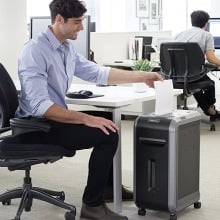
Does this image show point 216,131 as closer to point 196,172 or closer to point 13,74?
point 13,74

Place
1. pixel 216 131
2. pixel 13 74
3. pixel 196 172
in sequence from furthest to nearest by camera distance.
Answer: pixel 216 131
pixel 13 74
pixel 196 172

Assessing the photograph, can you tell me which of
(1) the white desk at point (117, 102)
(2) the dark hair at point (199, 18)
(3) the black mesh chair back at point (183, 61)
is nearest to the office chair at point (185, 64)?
(3) the black mesh chair back at point (183, 61)

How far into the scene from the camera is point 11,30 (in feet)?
16.4

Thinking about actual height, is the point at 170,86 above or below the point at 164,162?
above

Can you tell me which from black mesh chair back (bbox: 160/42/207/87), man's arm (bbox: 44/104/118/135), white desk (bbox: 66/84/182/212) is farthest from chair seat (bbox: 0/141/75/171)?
black mesh chair back (bbox: 160/42/207/87)

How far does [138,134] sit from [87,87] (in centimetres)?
72

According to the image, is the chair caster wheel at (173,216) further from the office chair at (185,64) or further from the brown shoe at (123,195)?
the office chair at (185,64)

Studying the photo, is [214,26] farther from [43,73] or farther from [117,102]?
[43,73]

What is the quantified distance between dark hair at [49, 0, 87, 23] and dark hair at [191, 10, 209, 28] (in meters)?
3.01

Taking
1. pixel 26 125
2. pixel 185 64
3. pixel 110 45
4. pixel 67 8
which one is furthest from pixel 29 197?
pixel 110 45

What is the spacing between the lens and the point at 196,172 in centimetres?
316

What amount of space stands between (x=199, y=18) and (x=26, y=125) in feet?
11.2

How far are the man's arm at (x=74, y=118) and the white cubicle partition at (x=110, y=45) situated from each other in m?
3.43

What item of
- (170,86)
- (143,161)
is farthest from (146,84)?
(143,161)
